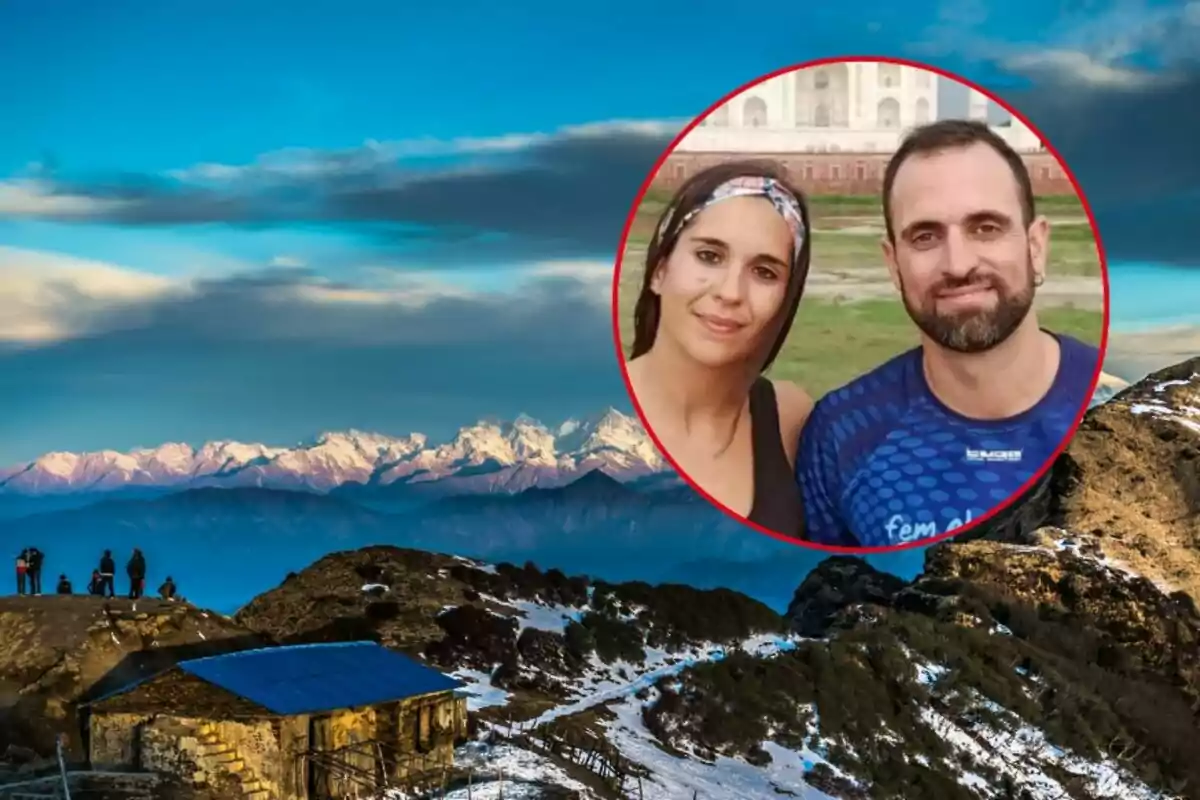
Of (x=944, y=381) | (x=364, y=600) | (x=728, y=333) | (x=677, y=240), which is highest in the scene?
(x=677, y=240)

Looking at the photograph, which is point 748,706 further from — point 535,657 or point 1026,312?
point 1026,312

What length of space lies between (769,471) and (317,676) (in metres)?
7.46

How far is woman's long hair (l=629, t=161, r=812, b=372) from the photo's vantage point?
21219 millimetres

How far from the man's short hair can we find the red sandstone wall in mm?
200

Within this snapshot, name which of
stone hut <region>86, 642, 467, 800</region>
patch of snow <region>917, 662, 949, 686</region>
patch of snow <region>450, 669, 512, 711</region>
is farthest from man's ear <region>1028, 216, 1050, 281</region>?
patch of snow <region>917, 662, 949, 686</region>

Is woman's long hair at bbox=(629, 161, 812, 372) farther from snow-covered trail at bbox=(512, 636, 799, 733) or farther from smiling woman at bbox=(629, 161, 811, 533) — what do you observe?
snow-covered trail at bbox=(512, 636, 799, 733)

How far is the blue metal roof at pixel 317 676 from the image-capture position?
20.6 metres

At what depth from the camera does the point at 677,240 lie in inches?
832

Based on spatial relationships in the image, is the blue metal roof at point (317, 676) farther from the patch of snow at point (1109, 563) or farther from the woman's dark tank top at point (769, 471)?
the patch of snow at point (1109, 563)

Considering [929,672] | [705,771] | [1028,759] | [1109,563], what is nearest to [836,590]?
[1109,563]

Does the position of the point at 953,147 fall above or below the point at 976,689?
above

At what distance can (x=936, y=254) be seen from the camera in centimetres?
2153

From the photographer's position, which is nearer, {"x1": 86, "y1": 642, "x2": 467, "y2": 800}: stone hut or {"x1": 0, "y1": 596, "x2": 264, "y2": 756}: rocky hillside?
{"x1": 86, "y1": 642, "x2": 467, "y2": 800}: stone hut

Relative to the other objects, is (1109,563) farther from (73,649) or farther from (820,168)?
(73,649)
